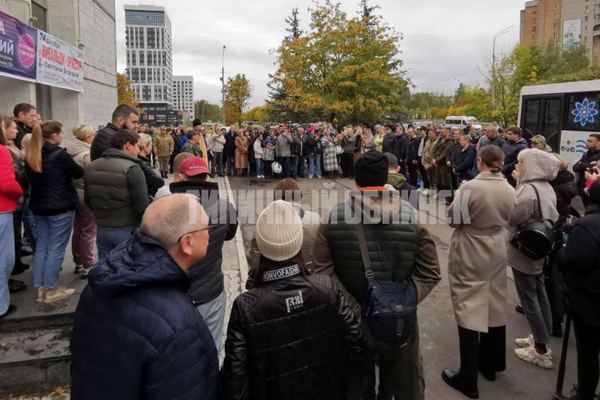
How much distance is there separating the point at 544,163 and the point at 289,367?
133 inches

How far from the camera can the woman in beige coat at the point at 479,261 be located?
363 centimetres

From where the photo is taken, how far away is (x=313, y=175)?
17.2 meters

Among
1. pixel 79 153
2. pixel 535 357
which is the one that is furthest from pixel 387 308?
pixel 79 153

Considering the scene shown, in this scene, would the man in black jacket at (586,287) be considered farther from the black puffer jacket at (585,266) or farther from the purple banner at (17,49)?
the purple banner at (17,49)

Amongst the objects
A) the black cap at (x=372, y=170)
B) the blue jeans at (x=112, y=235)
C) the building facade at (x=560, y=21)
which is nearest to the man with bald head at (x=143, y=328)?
the black cap at (x=372, y=170)

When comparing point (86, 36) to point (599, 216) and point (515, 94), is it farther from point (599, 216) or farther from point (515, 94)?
point (515, 94)

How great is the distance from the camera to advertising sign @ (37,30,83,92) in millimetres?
10094

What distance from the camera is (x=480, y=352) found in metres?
4.00

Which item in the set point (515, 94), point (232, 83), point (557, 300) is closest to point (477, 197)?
point (557, 300)

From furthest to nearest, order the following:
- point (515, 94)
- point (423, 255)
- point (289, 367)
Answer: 1. point (515, 94)
2. point (423, 255)
3. point (289, 367)

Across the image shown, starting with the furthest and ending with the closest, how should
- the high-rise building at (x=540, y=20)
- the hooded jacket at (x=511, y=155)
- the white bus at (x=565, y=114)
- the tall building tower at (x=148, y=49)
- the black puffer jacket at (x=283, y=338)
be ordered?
the tall building tower at (x=148, y=49) < the high-rise building at (x=540, y=20) < the white bus at (x=565, y=114) < the hooded jacket at (x=511, y=155) < the black puffer jacket at (x=283, y=338)

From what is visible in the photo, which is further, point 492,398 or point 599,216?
point 492,398

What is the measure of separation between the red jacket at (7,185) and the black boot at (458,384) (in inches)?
167

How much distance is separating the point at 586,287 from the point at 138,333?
303 cm
